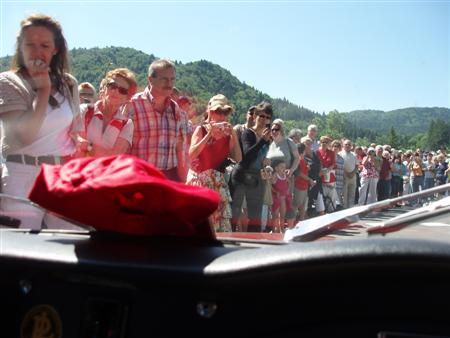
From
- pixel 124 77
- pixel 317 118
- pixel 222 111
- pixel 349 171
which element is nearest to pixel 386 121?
A: pixel 317 118

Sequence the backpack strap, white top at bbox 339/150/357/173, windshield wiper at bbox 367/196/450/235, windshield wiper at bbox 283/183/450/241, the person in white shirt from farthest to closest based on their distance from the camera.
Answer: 1. white top at bbox 339/150/357/173
2. the person in white shirt
3. the backpack strap
4. windshield wiper at bbox 283/183/450/241
5. windshield wiper at bbox 367/196/450/235

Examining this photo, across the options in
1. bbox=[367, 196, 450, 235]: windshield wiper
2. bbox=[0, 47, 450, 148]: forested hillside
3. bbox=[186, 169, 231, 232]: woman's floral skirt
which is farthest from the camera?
bbox=[0, 47, 450, 148]: forested hillside

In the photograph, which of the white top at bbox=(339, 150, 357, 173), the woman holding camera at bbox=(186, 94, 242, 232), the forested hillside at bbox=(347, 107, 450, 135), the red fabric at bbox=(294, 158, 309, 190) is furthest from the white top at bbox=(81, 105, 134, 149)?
the forested hillside at bbox=(347, 107, 450, 135)

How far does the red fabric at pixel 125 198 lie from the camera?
120cm

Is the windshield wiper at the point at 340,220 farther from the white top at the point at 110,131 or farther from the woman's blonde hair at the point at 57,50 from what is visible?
the white top at the point at 110,131

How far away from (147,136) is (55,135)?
1354 millimetres

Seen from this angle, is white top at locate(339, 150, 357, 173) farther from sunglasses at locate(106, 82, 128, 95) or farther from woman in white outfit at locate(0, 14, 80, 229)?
woman in white outfit at locate(0, 14, 80, 229)

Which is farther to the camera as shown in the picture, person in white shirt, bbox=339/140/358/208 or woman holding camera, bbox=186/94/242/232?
person in white shirt, bbox=339/140/358/208

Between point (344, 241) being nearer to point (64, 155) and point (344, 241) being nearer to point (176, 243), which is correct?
point (176, 243)

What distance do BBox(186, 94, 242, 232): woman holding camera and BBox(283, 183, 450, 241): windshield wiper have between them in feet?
10.4

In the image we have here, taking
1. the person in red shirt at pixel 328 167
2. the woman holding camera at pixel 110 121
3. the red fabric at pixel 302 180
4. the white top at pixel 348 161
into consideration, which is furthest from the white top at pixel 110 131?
the white top at pixel 348 161

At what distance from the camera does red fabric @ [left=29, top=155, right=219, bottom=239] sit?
3.94 feet

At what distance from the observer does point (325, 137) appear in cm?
1008

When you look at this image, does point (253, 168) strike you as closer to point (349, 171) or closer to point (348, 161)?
point (349, 171)
